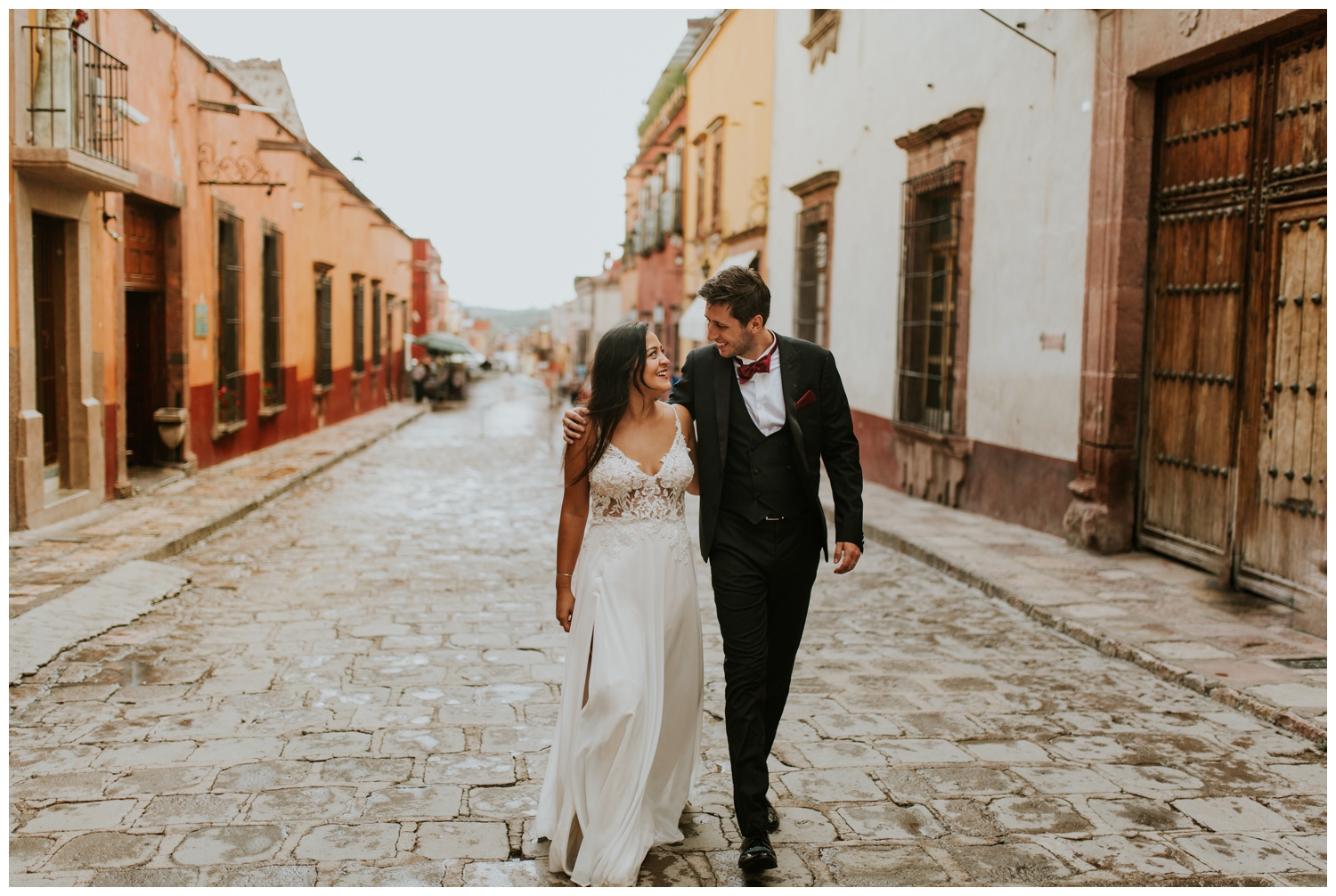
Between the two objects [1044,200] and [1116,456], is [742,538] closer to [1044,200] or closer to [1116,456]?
[1116,456]

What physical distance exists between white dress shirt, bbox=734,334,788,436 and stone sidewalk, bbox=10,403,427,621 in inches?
177

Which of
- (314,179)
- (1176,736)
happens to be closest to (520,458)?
(314,179)

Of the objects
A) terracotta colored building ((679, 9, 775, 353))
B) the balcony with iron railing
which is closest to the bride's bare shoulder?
the balcony with iron railing

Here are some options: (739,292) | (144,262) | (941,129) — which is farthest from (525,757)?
(144,262)

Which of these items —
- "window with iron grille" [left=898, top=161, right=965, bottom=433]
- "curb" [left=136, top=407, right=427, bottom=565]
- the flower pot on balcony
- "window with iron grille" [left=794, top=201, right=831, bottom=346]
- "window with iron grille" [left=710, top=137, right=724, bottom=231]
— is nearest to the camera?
"curb" [left=136, top=407, right=427, bottom=565]

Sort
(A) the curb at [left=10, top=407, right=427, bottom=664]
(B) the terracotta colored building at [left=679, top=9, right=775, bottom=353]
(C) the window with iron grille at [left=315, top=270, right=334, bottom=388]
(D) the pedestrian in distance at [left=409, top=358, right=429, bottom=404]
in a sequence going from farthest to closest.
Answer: (D) the pedestrian in distance at [left=409, top=358, right=429, bottom=404] → (C) the window with iron grille at [left=315, top=270, right=334, bottom=388] → (B) the terracotta colored building at [left=679, top=9, right=775, bottom=353] → (A) the curb at [left=10, top=407, right=427, bottom=664]

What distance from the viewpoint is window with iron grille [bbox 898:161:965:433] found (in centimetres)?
1172

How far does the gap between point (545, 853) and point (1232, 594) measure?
518 cm

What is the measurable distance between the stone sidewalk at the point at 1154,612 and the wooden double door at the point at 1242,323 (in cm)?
25

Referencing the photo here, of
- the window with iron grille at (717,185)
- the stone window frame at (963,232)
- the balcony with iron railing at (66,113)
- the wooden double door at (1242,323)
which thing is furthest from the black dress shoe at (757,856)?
the window with iron grille at (717,185)

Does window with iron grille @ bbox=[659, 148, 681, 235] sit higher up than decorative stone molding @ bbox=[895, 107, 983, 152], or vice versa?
window with iron grille @ bbox=[659, 148, 681, 235]

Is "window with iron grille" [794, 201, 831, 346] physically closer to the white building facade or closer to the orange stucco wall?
the white building facade

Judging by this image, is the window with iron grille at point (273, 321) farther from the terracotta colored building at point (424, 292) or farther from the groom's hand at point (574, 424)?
the terracotta colored building at point (424, 292)

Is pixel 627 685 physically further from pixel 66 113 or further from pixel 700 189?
pixel 700 189
